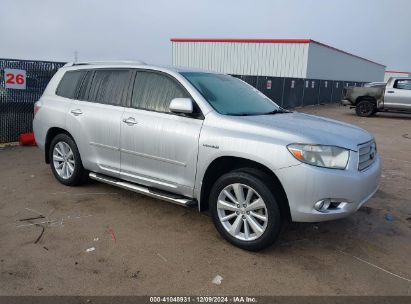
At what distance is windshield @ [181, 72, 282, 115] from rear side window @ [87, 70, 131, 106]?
2.91 feet

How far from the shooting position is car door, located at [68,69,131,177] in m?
5.17

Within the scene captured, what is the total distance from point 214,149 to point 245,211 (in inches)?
26.7

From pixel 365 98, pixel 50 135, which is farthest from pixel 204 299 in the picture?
pixel 365 98

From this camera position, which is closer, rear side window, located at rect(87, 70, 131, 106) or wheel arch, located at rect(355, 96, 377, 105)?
rear side window, located at rect(87, 70, 131, 106)

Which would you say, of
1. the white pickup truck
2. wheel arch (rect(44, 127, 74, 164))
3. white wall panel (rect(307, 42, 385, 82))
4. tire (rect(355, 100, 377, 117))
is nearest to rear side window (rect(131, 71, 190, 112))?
wheel arch (rect(44, 127, 74, 164))

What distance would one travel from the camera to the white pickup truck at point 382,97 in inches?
685

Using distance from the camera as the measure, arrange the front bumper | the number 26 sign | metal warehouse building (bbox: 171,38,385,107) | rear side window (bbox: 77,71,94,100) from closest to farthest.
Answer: the front bumper
rear side window (bbox: 77,71,94,100)
the number 26 sign
metal warehouse building (bbox: 171,38,385,107)

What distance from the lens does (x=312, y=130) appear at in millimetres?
4090

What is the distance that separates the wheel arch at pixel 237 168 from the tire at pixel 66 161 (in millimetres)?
2142

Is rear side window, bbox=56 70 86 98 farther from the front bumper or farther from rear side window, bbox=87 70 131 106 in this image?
the front bumper

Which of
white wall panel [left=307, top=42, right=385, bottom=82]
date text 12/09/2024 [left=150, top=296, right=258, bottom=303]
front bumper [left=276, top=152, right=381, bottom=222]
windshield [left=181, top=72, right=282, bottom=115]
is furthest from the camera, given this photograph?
white wall panel [left=307, top=42, right=385, bottom=82]

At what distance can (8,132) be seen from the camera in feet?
30.7

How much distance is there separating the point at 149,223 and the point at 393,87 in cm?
1568

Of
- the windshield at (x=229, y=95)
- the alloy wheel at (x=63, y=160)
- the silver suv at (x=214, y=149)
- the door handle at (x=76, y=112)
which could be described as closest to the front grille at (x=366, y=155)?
the silver suv at (x=214, y=149)
